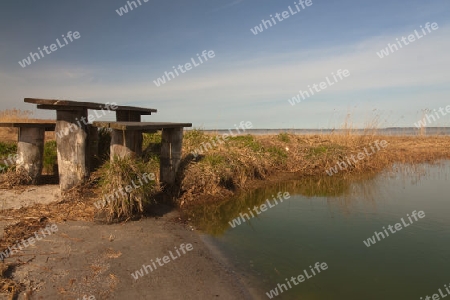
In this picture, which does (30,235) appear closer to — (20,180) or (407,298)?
(20,180)

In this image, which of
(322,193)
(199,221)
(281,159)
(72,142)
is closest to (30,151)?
(72,142)

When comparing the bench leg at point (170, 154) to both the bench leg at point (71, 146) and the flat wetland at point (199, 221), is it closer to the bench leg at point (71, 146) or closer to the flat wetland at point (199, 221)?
the flat wetland at point (199, 221)

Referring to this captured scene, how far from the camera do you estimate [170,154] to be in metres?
6.54

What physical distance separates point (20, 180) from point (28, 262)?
346 centimetres

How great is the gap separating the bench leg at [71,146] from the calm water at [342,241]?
90.7 inches

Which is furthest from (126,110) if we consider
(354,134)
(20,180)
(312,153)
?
(354,134)

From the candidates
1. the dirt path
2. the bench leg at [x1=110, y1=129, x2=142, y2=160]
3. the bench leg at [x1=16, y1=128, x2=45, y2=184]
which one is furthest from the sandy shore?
the bench leg at [x1=16, y1=128, x2=45, y2=184]

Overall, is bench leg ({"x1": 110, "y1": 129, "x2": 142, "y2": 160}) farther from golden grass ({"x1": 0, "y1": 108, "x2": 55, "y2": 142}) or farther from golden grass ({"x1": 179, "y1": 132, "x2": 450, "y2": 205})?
golden grass ({"x1": 0, "y1": 108, "x2": 55, "y2": 142})

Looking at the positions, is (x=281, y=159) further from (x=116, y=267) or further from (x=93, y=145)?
(x=116, y=267)

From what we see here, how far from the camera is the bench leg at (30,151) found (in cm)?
630

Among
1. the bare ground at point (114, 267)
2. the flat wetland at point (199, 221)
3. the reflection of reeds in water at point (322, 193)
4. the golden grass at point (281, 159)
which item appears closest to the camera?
the bare ground at point (114, 267)

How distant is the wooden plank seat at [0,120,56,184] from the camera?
629cm

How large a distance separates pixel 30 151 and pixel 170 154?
2.75 m

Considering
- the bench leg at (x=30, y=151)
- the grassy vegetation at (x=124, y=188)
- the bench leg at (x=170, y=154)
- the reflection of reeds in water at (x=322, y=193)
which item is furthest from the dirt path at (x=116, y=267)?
the bench leg at (x=30, y=151)
